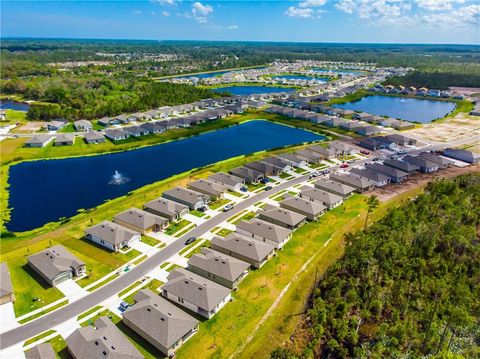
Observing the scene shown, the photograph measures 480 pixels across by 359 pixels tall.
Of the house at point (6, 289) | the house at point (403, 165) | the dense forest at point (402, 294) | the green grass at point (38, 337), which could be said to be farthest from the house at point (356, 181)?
the house at point (6, 289)

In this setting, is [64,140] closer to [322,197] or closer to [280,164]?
[280,164]

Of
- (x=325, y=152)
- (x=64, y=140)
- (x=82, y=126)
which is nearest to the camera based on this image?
(x=325, y=152)

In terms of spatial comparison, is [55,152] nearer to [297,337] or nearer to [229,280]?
[229,280]

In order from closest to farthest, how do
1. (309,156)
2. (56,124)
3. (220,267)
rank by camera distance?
1. (220,267)
2. (309,156)
3. (56,124)

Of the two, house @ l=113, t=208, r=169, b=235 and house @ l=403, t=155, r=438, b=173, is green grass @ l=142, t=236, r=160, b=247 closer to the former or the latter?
house @ l=113, t=208, r=169, b=235

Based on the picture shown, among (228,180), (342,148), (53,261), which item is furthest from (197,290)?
(342,148)

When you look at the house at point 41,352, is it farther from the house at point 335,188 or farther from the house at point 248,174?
the house at point 335,188

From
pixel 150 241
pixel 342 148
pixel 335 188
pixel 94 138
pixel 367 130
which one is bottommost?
pixel 150 241

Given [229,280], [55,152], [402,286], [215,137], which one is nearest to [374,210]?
[402,286]
